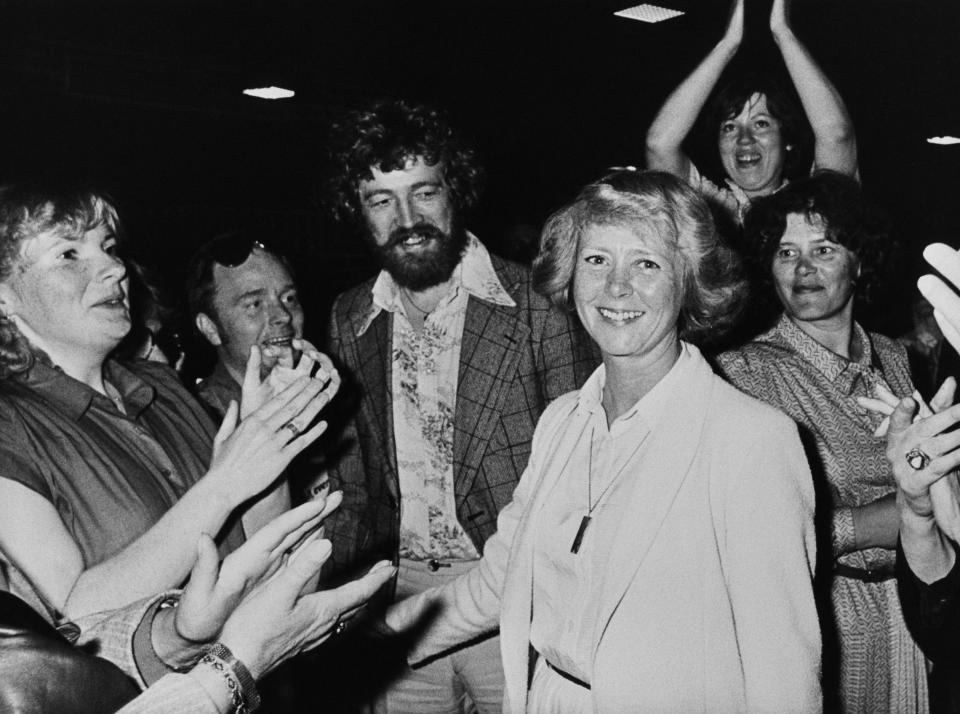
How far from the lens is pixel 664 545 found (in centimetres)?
184

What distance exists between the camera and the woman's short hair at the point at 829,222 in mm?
2832

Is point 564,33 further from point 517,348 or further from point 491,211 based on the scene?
point 517,348

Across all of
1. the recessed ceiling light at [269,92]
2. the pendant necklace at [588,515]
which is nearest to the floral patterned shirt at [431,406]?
the pendant necklace at [588,515]

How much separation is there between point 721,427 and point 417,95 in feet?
21.8

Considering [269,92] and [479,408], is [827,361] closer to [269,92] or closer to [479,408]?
[479,408]

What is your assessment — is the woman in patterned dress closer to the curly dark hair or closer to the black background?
the curly dark hair

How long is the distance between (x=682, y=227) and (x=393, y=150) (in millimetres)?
1174

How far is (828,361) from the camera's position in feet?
8.88

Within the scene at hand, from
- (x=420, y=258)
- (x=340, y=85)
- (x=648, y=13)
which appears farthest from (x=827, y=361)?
(x=340, y=85)

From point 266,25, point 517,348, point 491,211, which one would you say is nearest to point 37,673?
point 517,348

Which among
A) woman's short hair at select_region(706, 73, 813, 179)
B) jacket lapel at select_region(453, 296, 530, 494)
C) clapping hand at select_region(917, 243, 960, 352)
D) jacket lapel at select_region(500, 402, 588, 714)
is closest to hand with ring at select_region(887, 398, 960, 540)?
clapping hand at select_region(917, 243, 960, 352)

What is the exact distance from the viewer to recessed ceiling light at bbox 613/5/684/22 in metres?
6.68

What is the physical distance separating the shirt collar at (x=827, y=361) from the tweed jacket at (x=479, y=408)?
526mm

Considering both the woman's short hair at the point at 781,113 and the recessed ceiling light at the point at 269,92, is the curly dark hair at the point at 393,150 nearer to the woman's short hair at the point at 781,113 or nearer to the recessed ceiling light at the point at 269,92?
the woman's short hair at the point at 781,113
